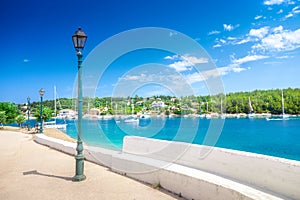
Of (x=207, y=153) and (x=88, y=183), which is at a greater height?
(x=207, y=153)

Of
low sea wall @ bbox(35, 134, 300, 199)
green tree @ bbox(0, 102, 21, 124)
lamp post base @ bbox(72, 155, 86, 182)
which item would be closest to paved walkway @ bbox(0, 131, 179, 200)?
lamp post base @ bbox(72, 155, 86, 182)

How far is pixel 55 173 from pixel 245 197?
489cm

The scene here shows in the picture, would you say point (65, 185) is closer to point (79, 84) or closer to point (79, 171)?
point (79, 171)

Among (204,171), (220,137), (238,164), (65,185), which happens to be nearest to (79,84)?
(65,185)

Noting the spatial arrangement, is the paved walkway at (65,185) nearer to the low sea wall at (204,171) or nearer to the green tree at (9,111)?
the low sea wall at (204,171)

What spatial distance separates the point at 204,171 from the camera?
5.30 m

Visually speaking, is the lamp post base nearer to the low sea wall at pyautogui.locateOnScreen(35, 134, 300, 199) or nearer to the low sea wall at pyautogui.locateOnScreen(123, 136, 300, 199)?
the low sea wall at pyautogui.locateOnScreen(35, 134, 300, 199)

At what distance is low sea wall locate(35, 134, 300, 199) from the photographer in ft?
11.8

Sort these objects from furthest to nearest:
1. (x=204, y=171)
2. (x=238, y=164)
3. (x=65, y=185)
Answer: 1. (x=204, y=171)
2. (x=65, y=185)
3. (x=238, y=164)

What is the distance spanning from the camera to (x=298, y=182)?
3561 millimetres

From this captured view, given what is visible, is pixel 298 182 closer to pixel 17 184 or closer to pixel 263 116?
pixel 17 184

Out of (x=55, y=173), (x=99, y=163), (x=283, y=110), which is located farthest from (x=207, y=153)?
(x=283, y=110)

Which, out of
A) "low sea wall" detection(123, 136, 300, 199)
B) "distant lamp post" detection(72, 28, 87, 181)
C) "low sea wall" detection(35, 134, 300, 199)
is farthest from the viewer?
"distant lamp post" detection(72, 28, 87, 181)

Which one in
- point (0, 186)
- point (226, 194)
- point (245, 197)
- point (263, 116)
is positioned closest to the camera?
point (245, 197)
